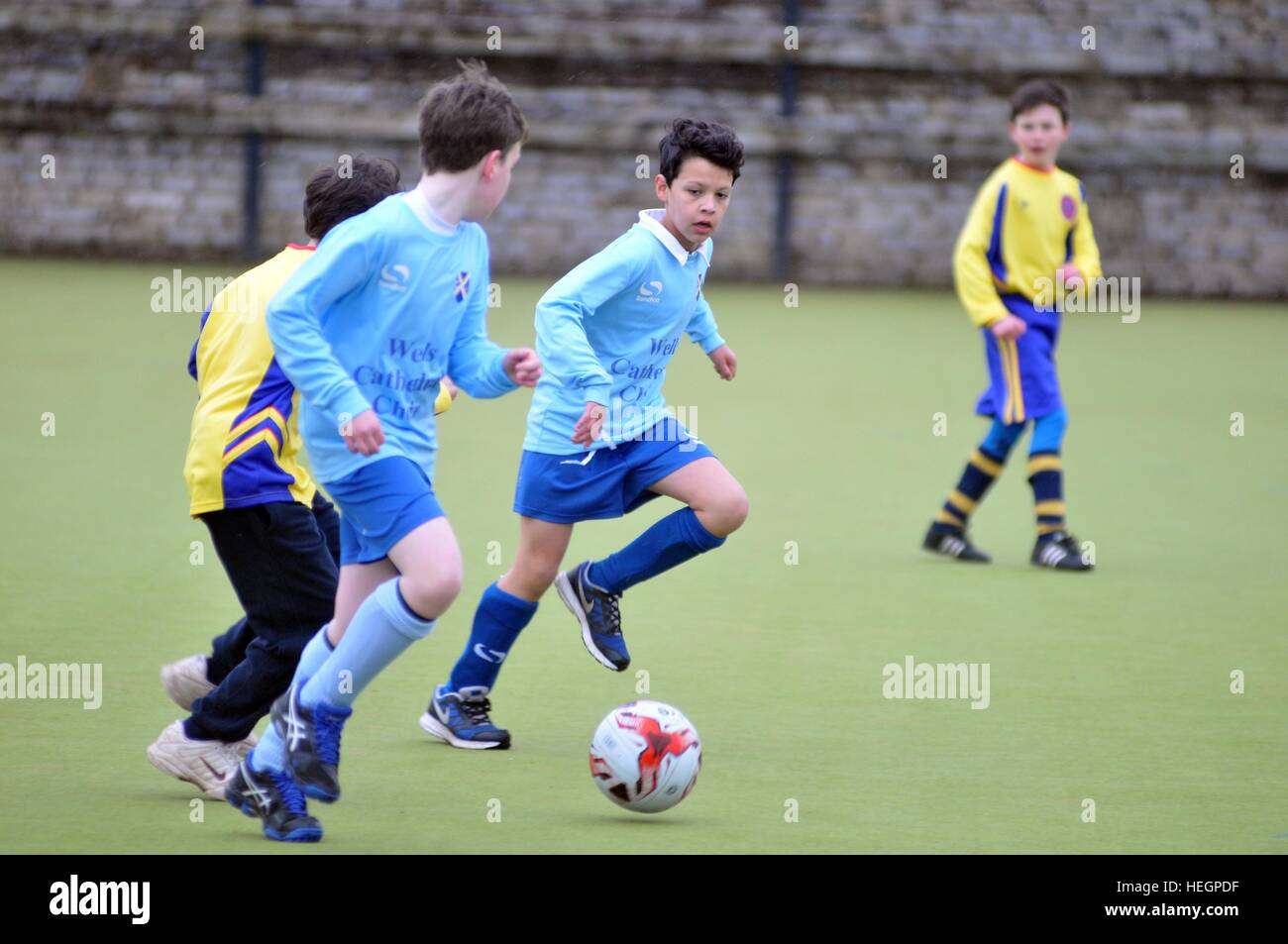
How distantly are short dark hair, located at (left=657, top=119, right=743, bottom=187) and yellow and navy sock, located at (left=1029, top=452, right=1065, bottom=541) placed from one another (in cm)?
311

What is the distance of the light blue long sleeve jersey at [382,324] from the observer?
408 cm

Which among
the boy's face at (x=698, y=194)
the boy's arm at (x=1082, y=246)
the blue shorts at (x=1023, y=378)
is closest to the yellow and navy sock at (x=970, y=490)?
the blue shorts at (x=1023, y=378)

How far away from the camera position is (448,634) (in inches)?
256

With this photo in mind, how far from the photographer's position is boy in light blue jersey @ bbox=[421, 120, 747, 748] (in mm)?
5203

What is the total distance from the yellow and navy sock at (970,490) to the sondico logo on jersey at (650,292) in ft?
10.3

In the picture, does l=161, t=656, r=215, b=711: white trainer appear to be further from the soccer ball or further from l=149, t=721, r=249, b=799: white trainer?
the soccer ball

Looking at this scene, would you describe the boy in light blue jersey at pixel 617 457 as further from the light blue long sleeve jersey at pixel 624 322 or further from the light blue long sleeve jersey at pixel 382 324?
the light blue long sleeve jersey at pixel 382 324

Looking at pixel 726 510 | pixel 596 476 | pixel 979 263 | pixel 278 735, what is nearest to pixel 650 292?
pixel 596 476

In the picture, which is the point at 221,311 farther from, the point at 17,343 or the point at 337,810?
the point at 17,343

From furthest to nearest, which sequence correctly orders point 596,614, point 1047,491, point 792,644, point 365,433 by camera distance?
point 1047,491 < point 792,644 < point 596,614 < point 365,433

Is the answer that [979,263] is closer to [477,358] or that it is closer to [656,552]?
[656,552]

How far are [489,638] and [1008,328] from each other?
3627 millimetres

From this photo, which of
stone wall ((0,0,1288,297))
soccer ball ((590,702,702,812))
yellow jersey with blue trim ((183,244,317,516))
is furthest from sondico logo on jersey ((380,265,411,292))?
Answer: stone wall ((0,0,1288,297))

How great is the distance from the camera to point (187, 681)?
197 inches
